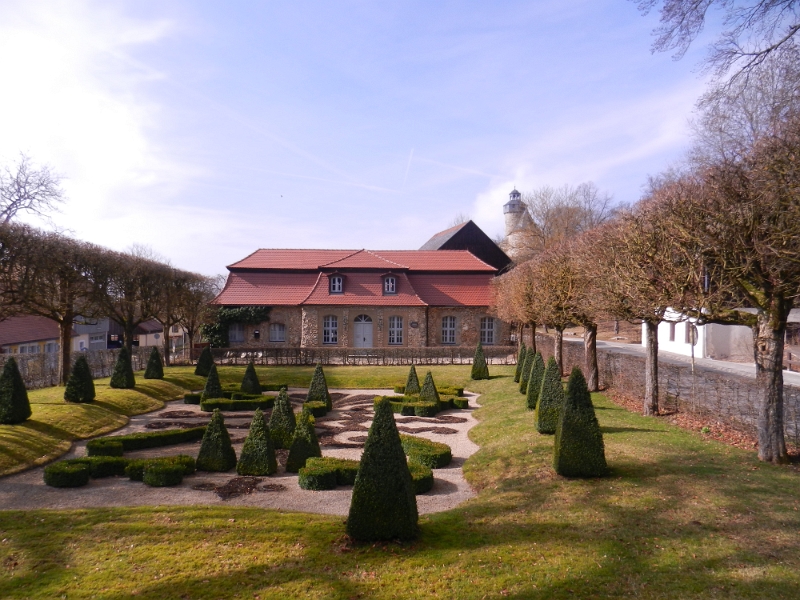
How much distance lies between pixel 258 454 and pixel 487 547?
6.69 m

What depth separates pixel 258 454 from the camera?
1213 centimetres

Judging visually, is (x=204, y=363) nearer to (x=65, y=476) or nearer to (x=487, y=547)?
(x=65, y=476)

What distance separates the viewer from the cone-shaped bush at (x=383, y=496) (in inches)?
285

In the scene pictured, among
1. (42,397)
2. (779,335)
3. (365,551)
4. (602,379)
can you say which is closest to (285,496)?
(365,551)

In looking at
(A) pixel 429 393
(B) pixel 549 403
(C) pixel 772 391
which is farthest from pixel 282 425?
(C) pixel 772 391

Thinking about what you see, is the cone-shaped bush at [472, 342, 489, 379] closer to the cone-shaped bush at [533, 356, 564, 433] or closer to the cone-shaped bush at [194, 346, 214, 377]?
the cone-shaped bush at [533, 356, 564, 433]

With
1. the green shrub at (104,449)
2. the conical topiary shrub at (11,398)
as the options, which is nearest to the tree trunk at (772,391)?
the green shrub at (104,449)

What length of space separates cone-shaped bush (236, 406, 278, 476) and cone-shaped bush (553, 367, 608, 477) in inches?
254

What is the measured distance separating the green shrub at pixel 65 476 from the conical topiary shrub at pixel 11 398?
4756 millimetres

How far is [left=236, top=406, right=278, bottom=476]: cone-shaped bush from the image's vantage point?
39.7 ft

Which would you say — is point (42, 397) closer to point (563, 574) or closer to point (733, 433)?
point (563, 574)

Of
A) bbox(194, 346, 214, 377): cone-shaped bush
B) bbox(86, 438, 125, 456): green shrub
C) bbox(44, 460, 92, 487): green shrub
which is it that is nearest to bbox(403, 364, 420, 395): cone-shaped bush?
bbox(86, 438, 125, 456): green shrub

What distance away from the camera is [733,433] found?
43.2 feet

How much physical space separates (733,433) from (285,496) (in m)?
11.1
